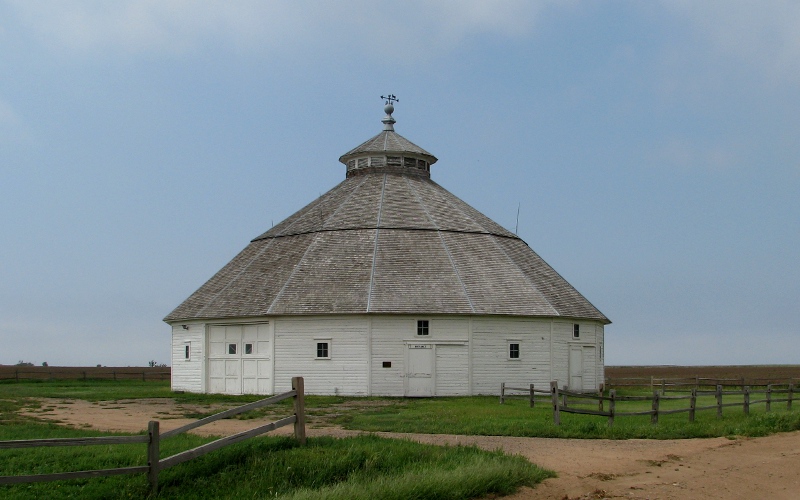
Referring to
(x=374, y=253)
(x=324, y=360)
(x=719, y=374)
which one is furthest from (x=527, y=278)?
(x=719, y=374)

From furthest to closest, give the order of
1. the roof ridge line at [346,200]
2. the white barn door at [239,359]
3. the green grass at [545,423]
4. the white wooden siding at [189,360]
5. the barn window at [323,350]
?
the roof ridge line at [346,200]
the white wooden siding at [189,360]
the white barn door at [239,359]
the barn window at [323,350]
the green grass at [545,423]

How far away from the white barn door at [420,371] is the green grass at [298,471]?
657 inches

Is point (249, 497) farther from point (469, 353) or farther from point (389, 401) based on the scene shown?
point (469, 353)

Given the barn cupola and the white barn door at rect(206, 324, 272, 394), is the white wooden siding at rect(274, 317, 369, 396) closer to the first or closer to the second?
the white barn door at rect(206, 324, 272, 394)

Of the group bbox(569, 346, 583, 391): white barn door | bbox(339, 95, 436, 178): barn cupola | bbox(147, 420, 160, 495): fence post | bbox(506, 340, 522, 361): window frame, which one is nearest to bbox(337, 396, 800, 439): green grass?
bbox(506, 340, 522, 361): window frame

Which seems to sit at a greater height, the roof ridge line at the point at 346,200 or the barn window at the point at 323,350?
the roof ridge line at the point at 346,200

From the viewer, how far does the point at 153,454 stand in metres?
12.3

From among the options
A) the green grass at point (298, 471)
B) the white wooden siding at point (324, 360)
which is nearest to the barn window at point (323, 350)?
the white wooden siding at point (324, 360)

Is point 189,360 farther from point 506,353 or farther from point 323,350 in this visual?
point 506,353

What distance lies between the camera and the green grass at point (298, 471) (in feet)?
40.5

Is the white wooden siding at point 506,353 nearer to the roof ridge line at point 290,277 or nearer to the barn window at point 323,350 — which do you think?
the barn window at point 323,350

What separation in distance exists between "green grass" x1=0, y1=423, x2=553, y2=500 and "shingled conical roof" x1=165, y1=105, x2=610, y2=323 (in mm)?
17338

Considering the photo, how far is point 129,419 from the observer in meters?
23.3

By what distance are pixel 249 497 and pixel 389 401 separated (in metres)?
17.8
